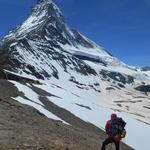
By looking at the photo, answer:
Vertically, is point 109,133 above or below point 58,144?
above

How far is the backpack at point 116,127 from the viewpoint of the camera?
18.2 meters

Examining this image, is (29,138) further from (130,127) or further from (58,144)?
(130,127)

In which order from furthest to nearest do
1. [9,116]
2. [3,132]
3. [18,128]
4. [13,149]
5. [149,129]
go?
[149,129] → [9,116] → [18,128] → [3,132] → [13,149]

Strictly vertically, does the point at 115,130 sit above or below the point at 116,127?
below

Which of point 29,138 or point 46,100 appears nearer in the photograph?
point 29,138

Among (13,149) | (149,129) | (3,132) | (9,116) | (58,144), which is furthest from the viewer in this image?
(149,129)

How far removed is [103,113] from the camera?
325ft

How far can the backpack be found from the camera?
18.2 meters

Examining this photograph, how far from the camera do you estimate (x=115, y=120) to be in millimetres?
18391

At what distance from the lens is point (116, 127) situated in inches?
718

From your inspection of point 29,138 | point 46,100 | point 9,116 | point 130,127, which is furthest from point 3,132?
point 130,127

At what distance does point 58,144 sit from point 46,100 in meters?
68.1

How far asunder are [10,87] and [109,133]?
7606cm

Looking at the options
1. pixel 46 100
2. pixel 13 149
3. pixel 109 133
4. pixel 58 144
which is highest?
pixel 46 100
